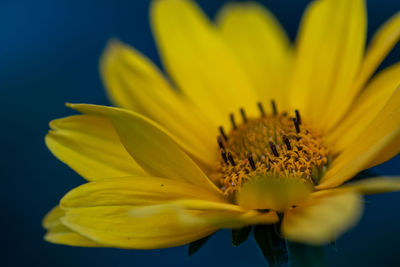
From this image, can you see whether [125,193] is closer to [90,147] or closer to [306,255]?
[90,147]

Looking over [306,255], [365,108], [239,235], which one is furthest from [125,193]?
[365,108]

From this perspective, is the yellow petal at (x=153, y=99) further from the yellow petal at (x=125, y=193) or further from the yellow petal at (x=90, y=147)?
the yellow petal at (x=125, y=193)

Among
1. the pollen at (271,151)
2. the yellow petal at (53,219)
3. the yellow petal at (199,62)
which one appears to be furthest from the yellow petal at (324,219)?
the yellow petal at (199,62)

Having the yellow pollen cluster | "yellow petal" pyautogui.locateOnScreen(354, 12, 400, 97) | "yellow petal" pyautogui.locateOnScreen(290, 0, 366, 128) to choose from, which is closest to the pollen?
the yellow pollen cluster

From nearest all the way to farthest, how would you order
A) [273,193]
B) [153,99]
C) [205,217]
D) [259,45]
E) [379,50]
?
[205,217], [273,193], [379,50], [153,99], [259,45]

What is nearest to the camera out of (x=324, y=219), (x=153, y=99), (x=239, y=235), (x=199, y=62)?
(x=324, y=219)

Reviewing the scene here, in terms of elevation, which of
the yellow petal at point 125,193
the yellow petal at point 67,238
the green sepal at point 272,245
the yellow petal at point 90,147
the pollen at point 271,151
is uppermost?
the yellow petal at point 90,147
